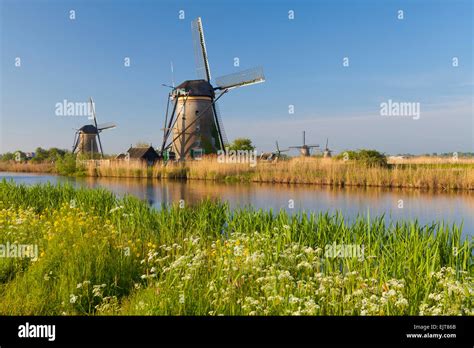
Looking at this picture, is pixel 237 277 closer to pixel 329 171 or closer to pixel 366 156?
pixel 329 171

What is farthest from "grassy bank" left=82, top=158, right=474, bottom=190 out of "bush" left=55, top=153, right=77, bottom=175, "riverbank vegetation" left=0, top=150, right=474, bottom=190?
"bush" left=55, top=153, right=77, bottom=175

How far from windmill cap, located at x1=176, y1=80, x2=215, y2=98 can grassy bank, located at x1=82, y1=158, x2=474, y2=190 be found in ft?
24.9

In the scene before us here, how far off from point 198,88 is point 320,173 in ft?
52.0

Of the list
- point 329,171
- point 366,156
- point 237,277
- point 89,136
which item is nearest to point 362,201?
point 329,171

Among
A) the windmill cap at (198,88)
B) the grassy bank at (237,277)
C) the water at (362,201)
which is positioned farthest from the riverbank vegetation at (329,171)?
the grassy bank at (237,277)

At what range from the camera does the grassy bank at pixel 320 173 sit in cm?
1828

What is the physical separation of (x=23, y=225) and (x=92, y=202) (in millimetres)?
3071

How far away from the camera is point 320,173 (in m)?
21.3

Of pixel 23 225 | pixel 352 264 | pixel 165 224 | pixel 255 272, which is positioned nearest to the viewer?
pixel 255 272

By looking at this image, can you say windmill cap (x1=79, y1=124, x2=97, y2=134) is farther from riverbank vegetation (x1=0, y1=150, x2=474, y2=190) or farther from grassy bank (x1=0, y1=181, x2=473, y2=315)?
grassy bank (x1=0, y1=181, x2=473, y2=315)

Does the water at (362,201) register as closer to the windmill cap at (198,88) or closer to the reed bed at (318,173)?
the reed bed at (318,173)

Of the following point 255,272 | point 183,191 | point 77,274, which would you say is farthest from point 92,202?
point 183,191
